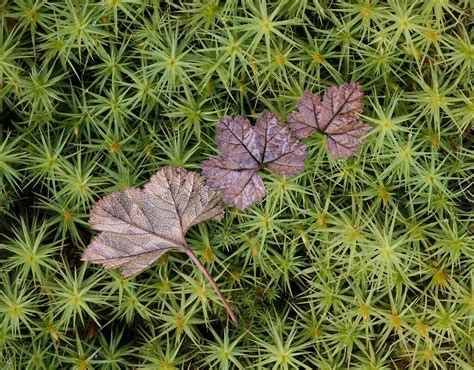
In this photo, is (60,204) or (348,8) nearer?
(348,8)

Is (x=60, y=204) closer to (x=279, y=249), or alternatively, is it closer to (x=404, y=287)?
(x=279, y=249)

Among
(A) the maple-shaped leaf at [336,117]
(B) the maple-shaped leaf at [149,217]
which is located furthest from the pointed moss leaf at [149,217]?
(A) the maple-shaped leaf at [336,117]

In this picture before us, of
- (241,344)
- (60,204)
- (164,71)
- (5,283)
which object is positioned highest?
(164,71)

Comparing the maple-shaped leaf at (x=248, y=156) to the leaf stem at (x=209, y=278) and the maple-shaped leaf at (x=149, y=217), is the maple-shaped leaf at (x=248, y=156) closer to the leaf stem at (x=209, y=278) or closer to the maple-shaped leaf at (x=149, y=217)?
the maple-shaped leaf at (x=149, y=217)

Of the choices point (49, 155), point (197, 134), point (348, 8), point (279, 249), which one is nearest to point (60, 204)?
point (49, 155)

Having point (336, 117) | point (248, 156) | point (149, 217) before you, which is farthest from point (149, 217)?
point (336, 117)

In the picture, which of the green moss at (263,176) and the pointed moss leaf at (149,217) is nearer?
the green moss at (263,176)

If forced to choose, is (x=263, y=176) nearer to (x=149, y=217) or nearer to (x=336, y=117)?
(x=336, y=117)
